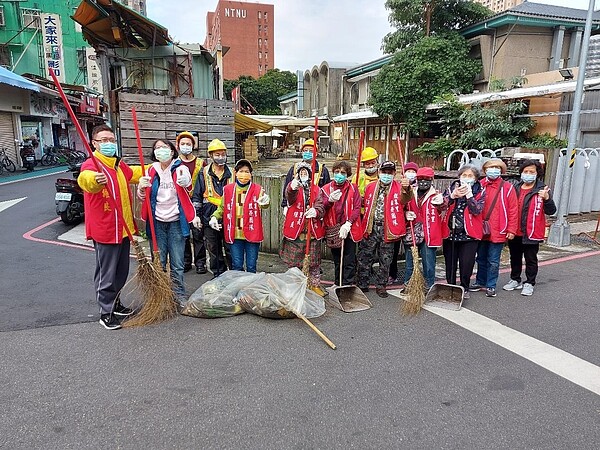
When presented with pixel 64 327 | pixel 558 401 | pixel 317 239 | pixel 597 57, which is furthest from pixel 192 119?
pixel 597 57

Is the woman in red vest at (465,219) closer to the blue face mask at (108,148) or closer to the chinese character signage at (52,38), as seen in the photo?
the blue face mask at (108,148)

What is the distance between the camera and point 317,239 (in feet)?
15.5

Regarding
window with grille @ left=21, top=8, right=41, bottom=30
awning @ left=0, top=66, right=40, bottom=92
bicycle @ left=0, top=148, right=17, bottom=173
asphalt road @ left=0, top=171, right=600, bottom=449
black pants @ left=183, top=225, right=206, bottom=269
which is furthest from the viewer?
window with grille @ left=21, top=8, right=41, bottom=30

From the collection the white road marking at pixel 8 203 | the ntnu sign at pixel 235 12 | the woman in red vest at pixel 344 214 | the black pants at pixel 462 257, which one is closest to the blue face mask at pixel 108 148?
the woman in red vest at pixel 344 214

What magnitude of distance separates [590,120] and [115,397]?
42.8ft

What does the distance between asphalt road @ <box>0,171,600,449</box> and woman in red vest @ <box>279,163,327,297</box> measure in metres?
0.72

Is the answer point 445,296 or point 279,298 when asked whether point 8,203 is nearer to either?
point 279,298

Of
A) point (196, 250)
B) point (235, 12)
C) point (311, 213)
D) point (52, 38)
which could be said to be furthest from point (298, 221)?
point (235, 12)

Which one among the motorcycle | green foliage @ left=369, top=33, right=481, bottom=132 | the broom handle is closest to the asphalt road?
the broom handle

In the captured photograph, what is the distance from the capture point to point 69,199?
25.5 ft

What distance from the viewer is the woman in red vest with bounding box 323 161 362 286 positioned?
178 inches

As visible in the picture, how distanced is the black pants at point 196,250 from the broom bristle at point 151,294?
5.32ft

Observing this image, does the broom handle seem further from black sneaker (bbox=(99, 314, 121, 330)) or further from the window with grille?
the window with grille

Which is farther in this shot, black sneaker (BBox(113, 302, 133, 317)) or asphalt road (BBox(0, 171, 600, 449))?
black sneaker (BBox(113, 302, 133, 317))
